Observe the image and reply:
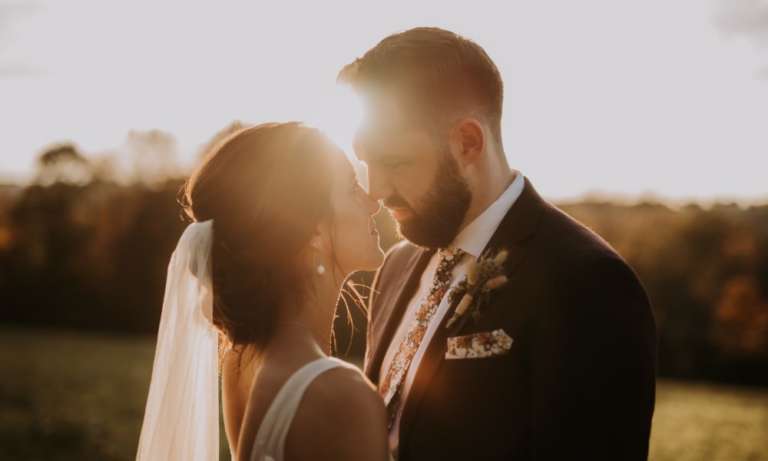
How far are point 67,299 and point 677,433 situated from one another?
123 ft

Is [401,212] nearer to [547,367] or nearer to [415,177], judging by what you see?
[415,177]

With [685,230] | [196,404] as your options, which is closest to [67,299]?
[685,230]

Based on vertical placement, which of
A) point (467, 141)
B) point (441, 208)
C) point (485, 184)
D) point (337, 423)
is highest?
point (467, 141)

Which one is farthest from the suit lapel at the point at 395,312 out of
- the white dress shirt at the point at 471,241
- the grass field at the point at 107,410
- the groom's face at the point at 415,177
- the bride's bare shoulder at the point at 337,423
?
the grass field at the point at 107,410

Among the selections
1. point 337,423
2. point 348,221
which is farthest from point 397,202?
point 337,423

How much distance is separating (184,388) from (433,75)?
179 cm

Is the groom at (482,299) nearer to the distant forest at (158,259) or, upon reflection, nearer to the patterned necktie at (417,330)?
the patterned necktie at (417,330)

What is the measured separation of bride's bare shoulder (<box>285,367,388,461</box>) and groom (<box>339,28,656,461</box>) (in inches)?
17.3

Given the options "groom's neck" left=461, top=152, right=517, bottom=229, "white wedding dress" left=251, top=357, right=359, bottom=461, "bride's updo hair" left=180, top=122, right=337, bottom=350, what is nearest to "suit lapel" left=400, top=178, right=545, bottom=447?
"groom's neck" left=461, top=152, right=517, bottom=229

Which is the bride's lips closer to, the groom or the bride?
the groom

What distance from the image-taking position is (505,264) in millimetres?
3691

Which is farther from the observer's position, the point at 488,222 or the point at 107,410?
the point at 107,410

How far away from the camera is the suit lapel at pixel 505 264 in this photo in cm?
365

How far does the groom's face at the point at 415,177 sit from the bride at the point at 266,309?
0.14m
